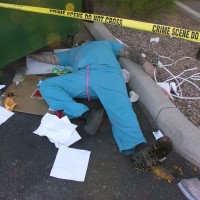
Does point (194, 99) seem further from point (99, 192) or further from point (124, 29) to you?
point (124, 29)

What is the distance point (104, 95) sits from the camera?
9.76ft

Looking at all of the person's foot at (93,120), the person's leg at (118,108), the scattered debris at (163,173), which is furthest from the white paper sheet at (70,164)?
the scattered debris at (163,173)

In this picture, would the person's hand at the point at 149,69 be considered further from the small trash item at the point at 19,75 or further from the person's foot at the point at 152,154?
the small trash item at the point at 19,75

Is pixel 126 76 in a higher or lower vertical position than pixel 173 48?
lower

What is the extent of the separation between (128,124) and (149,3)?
9.64 ft

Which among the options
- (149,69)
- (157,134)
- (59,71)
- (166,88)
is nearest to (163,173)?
(157,134)

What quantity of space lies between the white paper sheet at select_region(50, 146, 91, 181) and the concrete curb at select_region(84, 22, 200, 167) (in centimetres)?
79

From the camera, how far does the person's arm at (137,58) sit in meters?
3.50

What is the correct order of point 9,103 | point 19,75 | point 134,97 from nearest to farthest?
1. point 9,103
2. point 134,97
3. point 19,75

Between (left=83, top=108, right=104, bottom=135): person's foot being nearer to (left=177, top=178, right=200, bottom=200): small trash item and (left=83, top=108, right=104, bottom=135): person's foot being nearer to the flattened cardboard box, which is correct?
the flattened cardboard box

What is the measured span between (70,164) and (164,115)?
40.1 inches

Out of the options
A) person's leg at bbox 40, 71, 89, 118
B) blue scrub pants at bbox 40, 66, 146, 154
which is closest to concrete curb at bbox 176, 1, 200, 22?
blue scrub pants at bbox 40, 66, 146, 154

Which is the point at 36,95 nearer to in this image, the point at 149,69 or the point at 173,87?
the point at 149,69

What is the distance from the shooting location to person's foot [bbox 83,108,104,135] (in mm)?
2809
